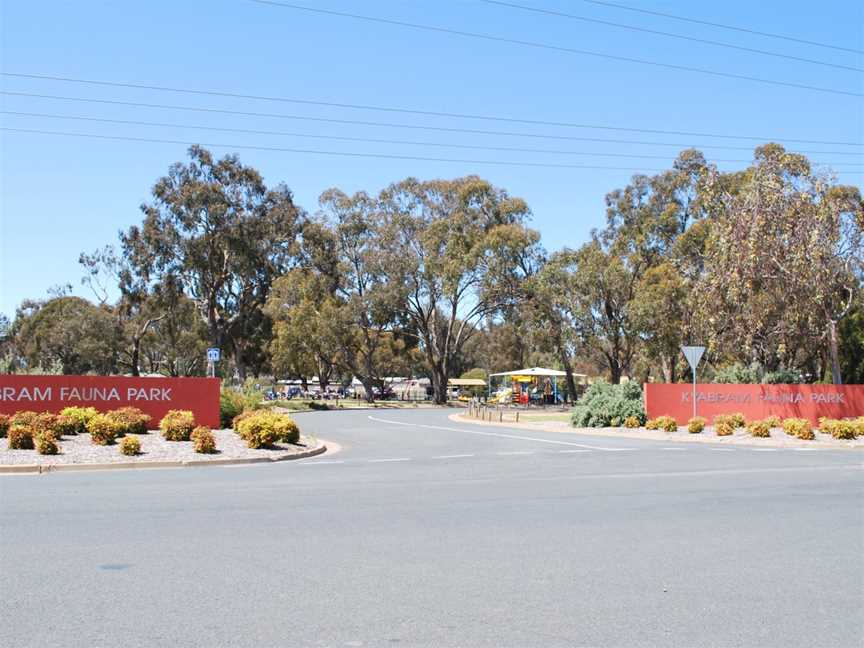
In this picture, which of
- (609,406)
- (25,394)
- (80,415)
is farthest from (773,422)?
(25,394)

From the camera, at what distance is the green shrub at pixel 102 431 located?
19.0m

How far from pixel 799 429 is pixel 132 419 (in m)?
19.5

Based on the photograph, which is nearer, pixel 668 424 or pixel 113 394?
pixel 113 394

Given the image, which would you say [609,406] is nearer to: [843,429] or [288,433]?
[843,429]

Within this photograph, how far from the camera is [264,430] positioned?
65.2 ft

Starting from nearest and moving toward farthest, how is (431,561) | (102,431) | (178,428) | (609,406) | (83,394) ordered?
(431,561)
(102,431)
(178,428)
(83,394)
(609,406)

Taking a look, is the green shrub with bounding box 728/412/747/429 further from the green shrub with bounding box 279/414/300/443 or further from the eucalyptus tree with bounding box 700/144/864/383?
the green shrub with bounding box 279/414/300/443

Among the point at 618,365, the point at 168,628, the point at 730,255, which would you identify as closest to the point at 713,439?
the point at 730,255

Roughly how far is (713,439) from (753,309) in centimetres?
890

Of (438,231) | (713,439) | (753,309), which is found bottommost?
(713,439)

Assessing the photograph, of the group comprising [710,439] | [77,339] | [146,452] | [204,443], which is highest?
[77,339]

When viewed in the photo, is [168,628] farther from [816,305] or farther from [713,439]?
[816,305]

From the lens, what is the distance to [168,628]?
229 inches

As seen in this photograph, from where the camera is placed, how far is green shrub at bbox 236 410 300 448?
19859 millimetres
